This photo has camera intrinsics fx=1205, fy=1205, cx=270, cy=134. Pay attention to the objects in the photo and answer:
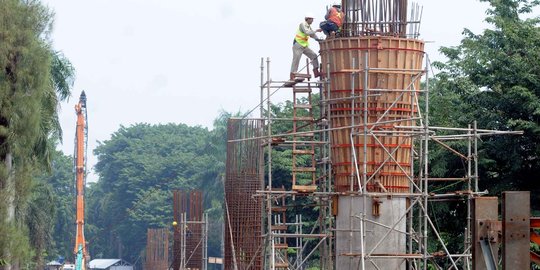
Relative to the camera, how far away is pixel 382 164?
27578 mm

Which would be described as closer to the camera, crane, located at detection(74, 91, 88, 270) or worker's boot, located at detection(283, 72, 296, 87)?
worker's boot, located at detection(283, 72, 296, 87)

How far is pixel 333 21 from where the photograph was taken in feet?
93.9

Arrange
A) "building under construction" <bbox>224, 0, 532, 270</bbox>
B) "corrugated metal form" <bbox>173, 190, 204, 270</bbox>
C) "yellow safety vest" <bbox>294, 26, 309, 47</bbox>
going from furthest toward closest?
"corrugated metal form" <bbox>173, 190, 204, 270</bbox>, "yellow safety vest" <bbox>294, 26, 309, 47</bbox>, "building under construction" <bbox>224, 0, 532, 270</bbox>

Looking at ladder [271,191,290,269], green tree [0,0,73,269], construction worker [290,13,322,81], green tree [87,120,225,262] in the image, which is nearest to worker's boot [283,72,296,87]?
construction worker [290,13,322,81]

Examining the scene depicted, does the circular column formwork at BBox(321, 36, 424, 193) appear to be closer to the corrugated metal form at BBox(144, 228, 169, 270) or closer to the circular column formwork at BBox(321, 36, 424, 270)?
the circular column formwork at BBox(321, 36, 424, 270)

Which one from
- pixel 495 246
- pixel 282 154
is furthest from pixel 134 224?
pixel 495 246

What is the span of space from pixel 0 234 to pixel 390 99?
380 inches

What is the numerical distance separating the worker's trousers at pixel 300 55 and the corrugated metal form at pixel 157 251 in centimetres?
4000

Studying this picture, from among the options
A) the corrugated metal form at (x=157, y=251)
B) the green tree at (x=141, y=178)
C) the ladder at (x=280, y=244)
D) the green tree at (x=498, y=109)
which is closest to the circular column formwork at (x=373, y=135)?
the ladder at (x=280, y=244)

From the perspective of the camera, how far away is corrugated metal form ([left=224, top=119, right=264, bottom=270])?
3709 centimetres

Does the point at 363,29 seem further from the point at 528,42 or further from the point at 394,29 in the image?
the point at 528,42

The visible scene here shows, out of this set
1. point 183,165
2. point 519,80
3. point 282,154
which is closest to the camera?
point 519,80

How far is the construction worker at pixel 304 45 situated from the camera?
29484 millimetres

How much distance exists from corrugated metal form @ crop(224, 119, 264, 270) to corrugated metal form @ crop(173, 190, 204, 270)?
1241cm
